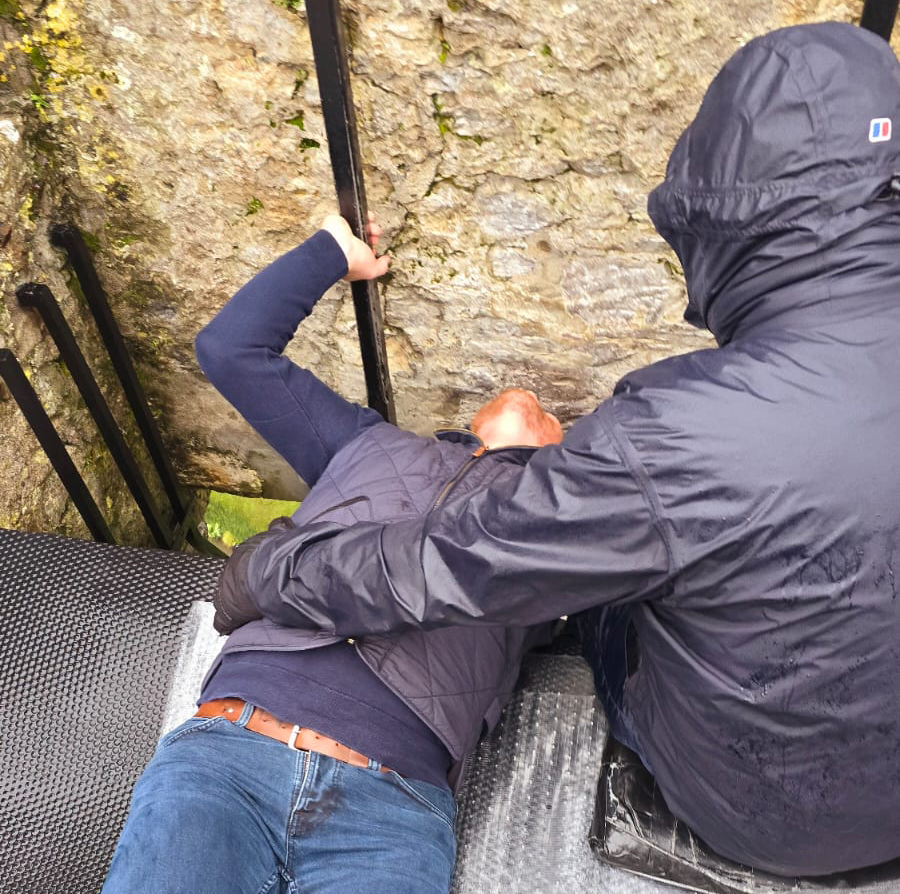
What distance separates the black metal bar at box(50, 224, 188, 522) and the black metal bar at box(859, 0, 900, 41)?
2.12 metres

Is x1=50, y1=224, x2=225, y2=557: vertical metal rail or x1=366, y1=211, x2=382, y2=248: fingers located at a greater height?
x1=366, y1=211, x2=382, y2=248: fingers

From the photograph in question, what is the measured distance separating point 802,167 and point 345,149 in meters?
1.27

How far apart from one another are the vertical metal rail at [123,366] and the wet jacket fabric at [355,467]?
2.62 feet

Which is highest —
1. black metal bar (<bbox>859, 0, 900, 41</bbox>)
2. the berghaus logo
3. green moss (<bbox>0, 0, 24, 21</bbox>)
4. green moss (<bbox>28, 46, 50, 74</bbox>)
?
green moss (<bbox>0, 0, 24, 21</bbox>)

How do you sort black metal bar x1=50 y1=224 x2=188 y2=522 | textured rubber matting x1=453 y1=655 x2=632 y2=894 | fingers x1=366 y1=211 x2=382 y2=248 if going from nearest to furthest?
textured rubber matting x1=453 y1=655 x2=632 y2=894, fingers x1=366 y1=211 x2=382 y2=248, black metal bar x1=50 y1=224 x2=188 y2=522

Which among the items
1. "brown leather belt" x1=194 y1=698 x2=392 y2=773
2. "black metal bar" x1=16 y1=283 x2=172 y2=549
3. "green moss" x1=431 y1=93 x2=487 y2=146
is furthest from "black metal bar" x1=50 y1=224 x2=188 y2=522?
"brown leather belt" x1=194 y1=698 x2=392 y2=773

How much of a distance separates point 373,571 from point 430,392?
4.59 ft

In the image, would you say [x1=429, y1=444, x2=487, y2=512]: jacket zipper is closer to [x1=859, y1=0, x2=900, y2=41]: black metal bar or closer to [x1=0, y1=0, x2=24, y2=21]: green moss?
[x1=859, y1=0, x2=900, y2=41]: black metal bar

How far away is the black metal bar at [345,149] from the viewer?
1843 mm

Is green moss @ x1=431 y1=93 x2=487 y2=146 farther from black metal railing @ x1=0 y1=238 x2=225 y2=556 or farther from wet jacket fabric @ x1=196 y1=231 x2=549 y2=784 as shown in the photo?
black metal railing @ x1=0 y1=238 x2=225 y2=556

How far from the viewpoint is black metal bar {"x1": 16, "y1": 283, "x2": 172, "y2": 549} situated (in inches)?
93.4

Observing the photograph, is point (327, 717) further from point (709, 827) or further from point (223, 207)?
point (223, 207)

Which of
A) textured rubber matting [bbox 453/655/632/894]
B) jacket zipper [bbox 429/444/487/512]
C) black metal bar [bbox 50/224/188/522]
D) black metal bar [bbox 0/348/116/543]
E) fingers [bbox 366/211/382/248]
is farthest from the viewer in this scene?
black metal bar [bbox 50/224/188/522]

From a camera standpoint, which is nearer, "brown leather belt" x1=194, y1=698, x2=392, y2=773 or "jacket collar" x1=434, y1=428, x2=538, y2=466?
"brown leather belt" x1=194, y1=698, x2=392, y2=773
